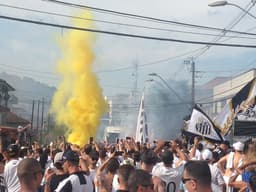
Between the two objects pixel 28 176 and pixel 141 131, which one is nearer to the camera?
pixel 28 176

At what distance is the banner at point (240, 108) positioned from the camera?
18.7 m

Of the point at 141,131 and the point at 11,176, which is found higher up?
the point at 141,131

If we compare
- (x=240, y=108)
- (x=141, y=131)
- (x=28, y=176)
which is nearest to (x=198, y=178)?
(x=28, y=176)

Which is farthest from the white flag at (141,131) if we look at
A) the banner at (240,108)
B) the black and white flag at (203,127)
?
the banner at (240,108)

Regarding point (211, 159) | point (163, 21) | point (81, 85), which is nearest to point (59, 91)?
point (81, 85)

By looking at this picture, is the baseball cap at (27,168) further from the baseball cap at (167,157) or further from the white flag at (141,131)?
the white flag at (141,131)

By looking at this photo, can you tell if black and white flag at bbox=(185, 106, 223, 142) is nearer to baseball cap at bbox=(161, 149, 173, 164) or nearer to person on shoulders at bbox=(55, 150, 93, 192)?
baseball cap at bbox=(161, 149, 173, 164)

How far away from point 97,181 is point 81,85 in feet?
141

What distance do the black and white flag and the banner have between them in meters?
0.27

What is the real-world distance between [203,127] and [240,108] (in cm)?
137

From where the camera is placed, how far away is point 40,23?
15.7 m

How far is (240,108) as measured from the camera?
744 inches

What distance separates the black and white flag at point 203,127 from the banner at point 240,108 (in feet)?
0.89

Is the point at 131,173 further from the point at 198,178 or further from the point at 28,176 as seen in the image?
the point at 28,176
